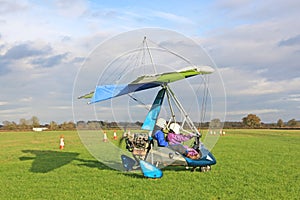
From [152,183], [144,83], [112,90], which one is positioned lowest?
[152,183]

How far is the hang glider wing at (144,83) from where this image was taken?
11.4 meters

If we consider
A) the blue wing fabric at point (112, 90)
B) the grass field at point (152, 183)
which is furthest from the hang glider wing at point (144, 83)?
the grass field at point (152, 183)

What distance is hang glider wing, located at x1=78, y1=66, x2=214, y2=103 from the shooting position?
37.4 feet

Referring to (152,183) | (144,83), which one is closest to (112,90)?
(144,83)

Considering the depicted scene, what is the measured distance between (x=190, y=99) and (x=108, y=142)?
3.33 metres

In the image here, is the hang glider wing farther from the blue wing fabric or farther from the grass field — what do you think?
the grass field

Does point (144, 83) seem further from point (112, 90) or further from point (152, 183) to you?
point (152, 183)

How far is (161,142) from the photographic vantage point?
12.6m

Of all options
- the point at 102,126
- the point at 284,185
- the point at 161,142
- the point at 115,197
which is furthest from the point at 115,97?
the point at 284,185

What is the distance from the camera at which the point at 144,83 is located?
465 inches

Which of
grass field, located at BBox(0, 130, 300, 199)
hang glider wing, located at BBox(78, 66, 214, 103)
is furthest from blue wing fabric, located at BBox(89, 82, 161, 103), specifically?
grass field, located at BBox(0, 130, 300, 199)

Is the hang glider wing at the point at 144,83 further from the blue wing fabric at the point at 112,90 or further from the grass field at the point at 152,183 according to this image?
the grass field at the point at 152,183

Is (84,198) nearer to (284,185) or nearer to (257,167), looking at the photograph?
(284,185)

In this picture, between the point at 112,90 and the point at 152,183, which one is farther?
the point at 152,183
